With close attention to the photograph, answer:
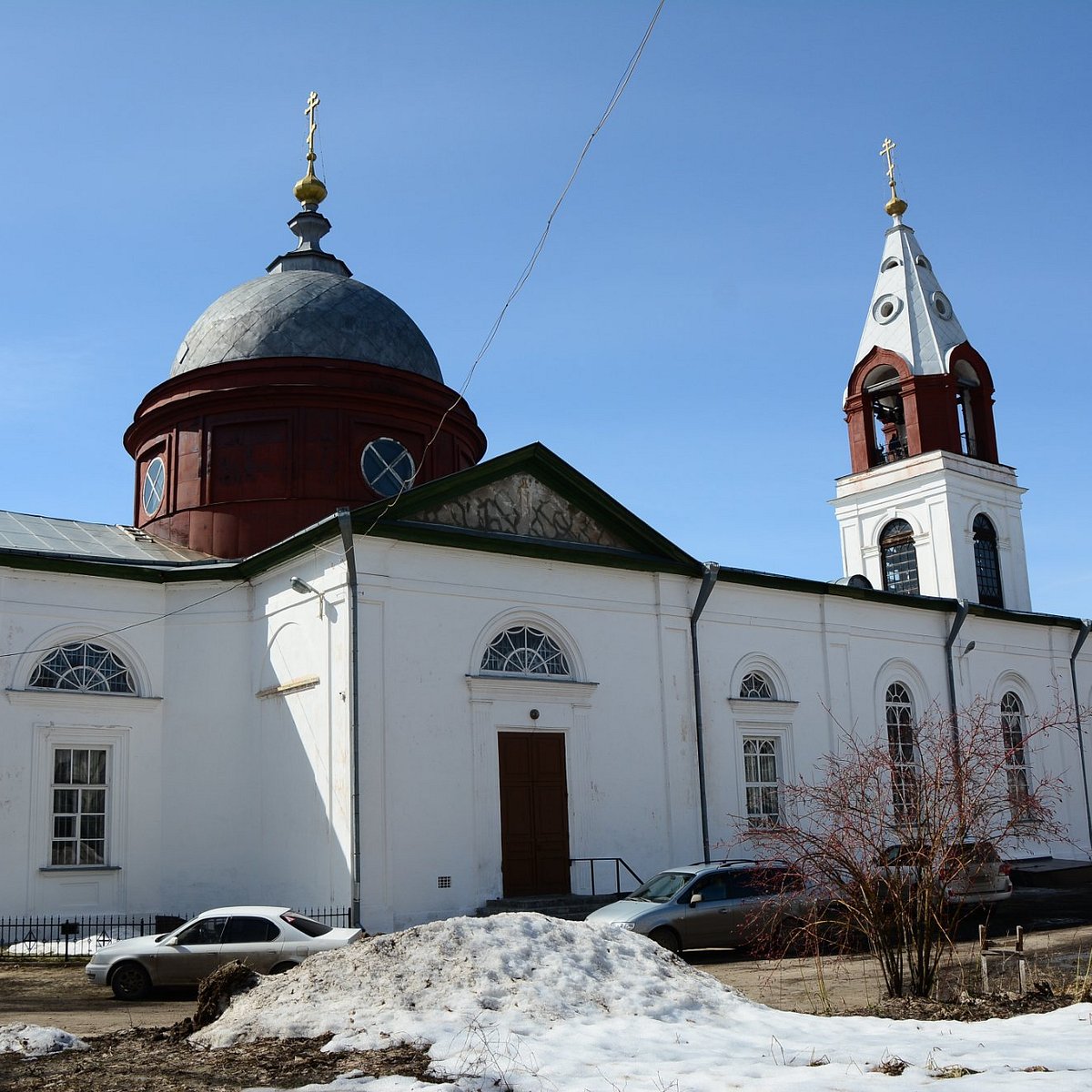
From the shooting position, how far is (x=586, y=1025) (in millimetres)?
8938

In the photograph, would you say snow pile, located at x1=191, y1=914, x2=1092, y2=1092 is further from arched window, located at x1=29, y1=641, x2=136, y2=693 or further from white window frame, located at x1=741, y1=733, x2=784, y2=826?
white window frame, located at x1=741, y1=733, x2=784, y2=826

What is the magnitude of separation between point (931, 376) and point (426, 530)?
611 inches

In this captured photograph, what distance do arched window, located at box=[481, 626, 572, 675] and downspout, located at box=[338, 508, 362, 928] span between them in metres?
2.37

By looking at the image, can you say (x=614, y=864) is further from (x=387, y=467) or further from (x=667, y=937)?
(x=387, y=467)

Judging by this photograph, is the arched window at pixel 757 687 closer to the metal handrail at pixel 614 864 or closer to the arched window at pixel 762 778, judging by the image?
the arched window at pixel 762 778

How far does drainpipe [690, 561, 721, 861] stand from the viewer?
20922 millimetres

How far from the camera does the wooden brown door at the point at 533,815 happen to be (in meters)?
18.8

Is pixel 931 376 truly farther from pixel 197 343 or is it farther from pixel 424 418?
pixel 197 343

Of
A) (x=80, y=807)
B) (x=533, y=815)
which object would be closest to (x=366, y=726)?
(x=533, y=815)

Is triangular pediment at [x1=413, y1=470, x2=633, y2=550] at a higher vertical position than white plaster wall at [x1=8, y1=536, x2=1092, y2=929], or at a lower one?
higher

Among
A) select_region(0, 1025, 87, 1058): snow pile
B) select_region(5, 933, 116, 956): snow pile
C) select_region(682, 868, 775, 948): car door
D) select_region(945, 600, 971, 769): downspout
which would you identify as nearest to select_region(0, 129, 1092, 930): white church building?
select_region(945, 600, 971, 769): downspout

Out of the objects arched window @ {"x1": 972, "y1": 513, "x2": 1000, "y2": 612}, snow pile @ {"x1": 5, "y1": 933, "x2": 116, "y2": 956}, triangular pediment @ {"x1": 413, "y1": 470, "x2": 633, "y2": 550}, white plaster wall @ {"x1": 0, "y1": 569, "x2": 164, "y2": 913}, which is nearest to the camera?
snow pile @ {"x1": 5, "y1": 933, "x2": 116, "y2": 956}

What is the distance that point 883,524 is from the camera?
30328 mm

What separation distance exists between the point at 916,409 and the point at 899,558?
140 inches
